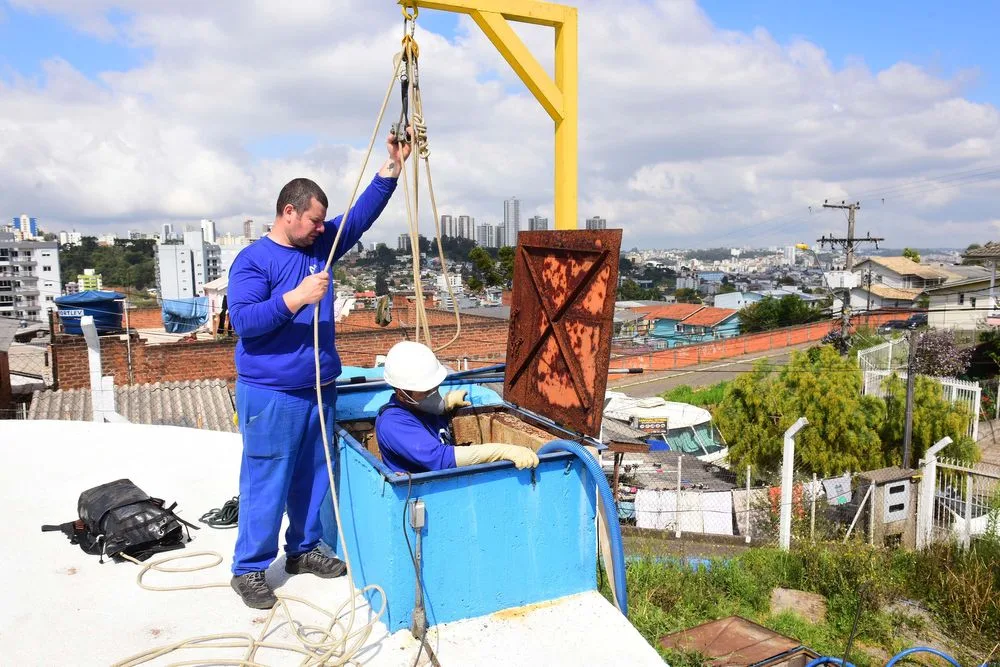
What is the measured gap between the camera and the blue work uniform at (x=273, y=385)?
312cm

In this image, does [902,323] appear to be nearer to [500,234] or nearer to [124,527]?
[124,527]

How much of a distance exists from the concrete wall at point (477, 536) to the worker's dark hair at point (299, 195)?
1.17 m

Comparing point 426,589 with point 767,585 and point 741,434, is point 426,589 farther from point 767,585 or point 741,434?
point 741,434

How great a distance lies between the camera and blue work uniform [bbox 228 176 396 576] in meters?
3.12

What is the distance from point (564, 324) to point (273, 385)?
147 cm

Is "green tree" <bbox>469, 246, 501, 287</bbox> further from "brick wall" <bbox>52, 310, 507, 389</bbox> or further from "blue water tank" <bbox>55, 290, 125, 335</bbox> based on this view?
"brick wall" <bbox>52, 310, 507, 389</bbox>

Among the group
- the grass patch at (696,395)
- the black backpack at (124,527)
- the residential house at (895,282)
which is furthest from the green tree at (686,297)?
the black backpack at (124,527)

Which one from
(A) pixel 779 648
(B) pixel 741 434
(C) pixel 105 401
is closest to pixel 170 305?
(C) pixel 105 401

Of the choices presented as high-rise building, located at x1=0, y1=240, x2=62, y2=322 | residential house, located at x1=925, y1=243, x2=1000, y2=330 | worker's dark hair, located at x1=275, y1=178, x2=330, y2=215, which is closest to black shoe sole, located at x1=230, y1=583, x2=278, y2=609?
worker's dark hair, located at x1=275, y1=178, x2=330, y2=215

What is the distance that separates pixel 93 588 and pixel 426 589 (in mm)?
1910

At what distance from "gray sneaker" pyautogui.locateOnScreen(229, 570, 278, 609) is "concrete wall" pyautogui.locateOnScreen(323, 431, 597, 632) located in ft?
1.45

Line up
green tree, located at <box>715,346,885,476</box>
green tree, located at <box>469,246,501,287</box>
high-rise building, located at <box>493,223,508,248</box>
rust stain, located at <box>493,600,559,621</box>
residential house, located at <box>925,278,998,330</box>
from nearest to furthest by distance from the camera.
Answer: rust stain, located at <box>493,600,559,621</box>
green tree, located at <box>715,346,885,476</box>
residential house, located at <box>925,278,998,330</box>
green tree, located at <box>469,246,501,287</box>
high-rise building, located at <box>493,223,508,248</box>

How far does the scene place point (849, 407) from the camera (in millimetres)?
15312

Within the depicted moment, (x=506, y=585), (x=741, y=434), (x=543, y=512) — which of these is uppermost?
(x=543, y=512)
